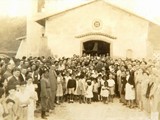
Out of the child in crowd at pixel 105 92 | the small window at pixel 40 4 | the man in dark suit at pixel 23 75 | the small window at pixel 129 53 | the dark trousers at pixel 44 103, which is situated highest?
the small window at pixel 40 4

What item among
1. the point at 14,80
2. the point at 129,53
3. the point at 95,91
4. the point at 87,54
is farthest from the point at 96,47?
the point at 14,80

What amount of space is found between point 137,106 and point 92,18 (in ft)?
3.49

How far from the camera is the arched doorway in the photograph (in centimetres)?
446

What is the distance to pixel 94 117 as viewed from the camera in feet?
14.5

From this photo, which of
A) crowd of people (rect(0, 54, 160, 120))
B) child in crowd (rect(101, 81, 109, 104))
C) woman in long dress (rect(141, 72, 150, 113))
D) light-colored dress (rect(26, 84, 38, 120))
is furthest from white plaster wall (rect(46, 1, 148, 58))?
light-colored dress (rect(26, 84, 38, 120))

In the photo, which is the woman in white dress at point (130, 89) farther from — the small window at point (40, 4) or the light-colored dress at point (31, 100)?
the small window at point (40, 4)

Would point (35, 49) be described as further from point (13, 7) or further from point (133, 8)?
point (133, 8)

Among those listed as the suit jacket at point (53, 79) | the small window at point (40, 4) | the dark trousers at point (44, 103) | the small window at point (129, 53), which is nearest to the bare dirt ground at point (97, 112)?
the dark trousers at point (44, 103)

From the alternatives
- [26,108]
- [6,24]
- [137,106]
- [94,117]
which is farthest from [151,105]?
[6,24]

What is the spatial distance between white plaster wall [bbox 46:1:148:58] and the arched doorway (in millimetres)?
55

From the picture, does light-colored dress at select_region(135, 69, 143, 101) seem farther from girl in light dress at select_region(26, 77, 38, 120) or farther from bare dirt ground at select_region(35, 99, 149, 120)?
girl in light dress at select_region(26, 77, 38, 120)

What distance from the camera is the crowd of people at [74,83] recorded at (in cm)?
436

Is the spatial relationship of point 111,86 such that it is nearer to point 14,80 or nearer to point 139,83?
point 139,83

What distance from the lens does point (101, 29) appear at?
4492 mm
